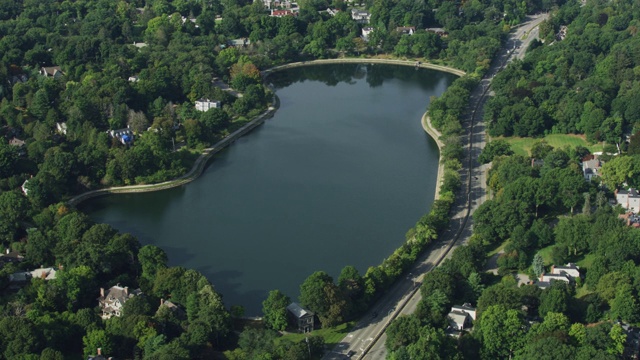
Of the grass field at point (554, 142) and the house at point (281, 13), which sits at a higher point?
the house at point (281, 13)

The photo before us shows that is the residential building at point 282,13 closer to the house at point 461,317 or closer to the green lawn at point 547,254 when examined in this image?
the green lawn at point 547,254

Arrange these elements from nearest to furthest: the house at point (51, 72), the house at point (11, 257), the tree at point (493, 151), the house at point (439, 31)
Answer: the house at point (11, 257), the tree at point (493, 151), the house at point (51, 72), the house at point (439, 31)

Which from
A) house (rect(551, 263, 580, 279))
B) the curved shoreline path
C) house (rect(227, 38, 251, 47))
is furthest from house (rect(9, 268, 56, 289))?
house (rect(227, 38, 251, 47))

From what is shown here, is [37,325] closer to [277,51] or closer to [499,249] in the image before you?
[499,249]

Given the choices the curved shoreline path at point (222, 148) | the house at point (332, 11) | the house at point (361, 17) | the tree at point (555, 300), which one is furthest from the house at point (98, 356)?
the house at point (332, 11)

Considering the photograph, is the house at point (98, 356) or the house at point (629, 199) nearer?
the house at point (98, 356)

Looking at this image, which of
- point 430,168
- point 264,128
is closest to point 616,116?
point 430,168

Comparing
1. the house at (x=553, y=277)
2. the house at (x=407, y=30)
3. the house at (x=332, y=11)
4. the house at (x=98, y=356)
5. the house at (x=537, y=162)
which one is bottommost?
the house at (x=98, y=356)
